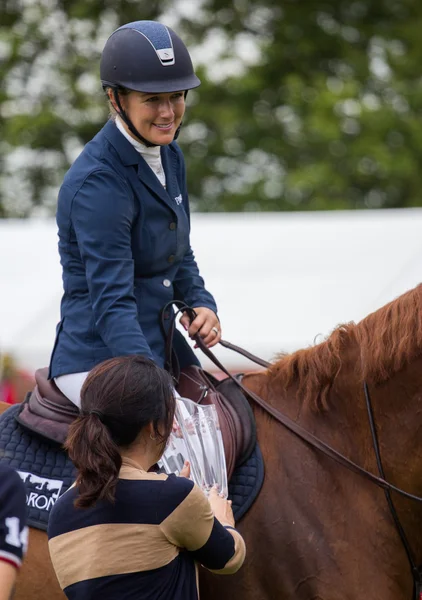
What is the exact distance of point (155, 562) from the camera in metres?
2.75

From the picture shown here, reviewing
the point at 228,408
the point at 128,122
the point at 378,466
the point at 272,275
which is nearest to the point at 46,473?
the point at 228,408

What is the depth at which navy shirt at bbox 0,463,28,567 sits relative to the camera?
6.89 feet

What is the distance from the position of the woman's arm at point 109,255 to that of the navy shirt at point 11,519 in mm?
1104

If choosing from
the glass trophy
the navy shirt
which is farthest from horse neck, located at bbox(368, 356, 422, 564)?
the navy shirt

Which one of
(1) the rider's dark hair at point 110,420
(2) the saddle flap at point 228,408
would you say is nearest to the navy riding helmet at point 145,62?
(2) the saddle flap at point 228,408

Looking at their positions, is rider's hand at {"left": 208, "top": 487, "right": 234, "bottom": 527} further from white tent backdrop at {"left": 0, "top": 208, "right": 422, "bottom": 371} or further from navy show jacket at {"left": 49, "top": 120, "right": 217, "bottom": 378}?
white tent backdrop at {"left": 0, "top": 208, "right": 422, "bottom": 371}

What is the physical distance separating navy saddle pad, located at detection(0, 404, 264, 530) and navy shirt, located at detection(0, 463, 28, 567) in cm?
127

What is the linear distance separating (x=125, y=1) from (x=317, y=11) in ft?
12.0

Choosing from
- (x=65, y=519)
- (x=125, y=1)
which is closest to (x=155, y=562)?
(x=65, y=519)

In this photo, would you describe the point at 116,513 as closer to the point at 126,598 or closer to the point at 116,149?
the point at 126,598

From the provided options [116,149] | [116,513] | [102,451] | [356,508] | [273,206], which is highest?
[116,149]

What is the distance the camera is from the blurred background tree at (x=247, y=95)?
1677 centimetres

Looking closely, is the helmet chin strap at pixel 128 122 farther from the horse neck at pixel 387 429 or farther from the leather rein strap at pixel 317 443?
the horse neck at pixel 387 429

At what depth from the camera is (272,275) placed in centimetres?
1023
